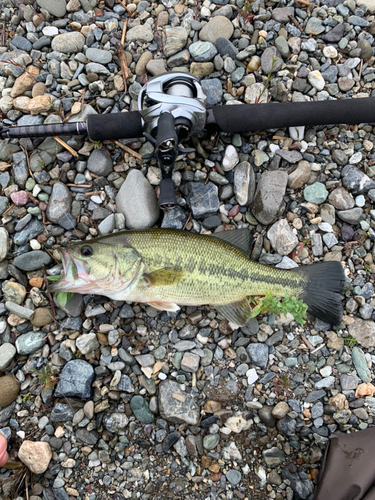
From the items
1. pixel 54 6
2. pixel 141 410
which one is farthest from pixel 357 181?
pixel 54 6

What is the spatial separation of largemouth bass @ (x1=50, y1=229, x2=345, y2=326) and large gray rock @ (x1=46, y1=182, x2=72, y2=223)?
711mm

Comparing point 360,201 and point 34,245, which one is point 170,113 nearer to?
point 34,245

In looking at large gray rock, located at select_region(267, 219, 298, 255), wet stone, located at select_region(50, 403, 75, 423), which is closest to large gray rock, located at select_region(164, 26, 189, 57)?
large gray rock, located at select_region(267, 219, 298, 255)

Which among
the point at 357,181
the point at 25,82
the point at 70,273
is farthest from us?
the point at 25,82

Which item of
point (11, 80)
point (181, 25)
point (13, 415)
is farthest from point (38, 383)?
point (181, 25)

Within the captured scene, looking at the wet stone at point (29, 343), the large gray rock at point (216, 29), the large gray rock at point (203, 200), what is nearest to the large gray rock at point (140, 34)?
the large gray rock at point (216, 29)

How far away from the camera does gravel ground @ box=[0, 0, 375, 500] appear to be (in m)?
3.88

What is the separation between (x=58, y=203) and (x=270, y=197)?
2.60 m

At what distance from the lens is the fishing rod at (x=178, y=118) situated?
3602mm

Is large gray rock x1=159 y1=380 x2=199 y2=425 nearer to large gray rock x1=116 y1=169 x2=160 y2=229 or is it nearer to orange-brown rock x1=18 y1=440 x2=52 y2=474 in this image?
orange-brown rock x1=18 y1=440 x2=52 y2=474

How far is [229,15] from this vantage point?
463cm

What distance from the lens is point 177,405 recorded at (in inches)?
154

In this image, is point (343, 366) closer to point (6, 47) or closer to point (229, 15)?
point (229, 15)

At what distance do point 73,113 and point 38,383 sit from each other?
3343 mm
